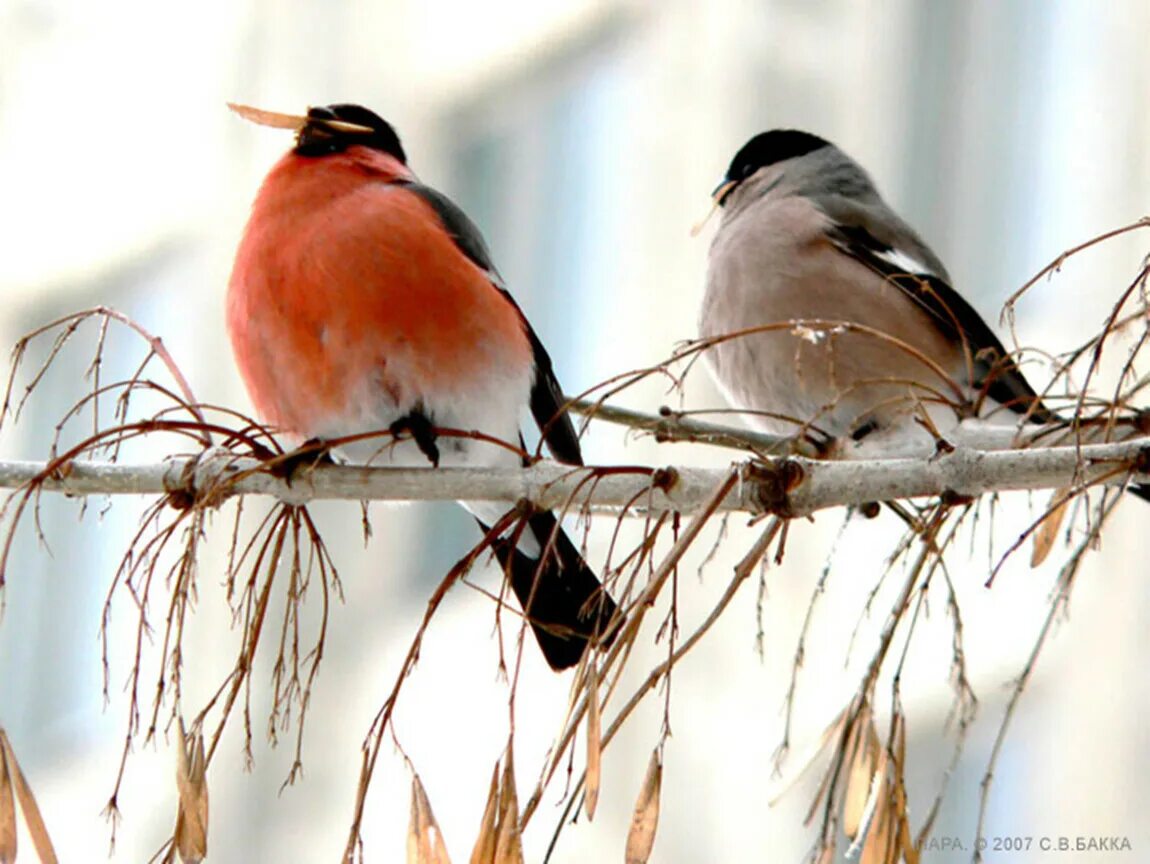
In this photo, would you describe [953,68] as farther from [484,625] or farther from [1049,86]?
[484,625]

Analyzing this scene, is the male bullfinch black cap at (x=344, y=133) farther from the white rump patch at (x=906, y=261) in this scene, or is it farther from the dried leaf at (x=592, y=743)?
the dried leaf at (x=592, y=743)

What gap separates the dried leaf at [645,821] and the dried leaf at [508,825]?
5 centimetres

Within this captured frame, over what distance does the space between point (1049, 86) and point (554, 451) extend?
7.55ft

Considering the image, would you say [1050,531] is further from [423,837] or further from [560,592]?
[560,592]

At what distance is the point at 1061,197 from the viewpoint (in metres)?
3.45

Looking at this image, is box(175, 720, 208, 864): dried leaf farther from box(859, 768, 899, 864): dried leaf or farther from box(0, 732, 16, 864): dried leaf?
box(859, 768, 899, 864): dried leaf

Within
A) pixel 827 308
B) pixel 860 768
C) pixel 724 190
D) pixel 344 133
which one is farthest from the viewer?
pixel 724 190

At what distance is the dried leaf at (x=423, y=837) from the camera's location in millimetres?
914

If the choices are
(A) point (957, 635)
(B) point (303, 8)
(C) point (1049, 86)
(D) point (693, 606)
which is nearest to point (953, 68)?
(C) point (1049, 86)

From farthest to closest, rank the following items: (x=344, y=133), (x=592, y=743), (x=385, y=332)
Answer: (x=344, y=133), (x=385, y=332), (x=592, y=743)

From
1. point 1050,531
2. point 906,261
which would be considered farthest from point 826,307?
point 1050,531

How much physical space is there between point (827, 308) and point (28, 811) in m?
1.18

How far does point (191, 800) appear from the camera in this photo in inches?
37.7

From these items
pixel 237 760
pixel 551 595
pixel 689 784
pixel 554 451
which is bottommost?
pixel 237 760
